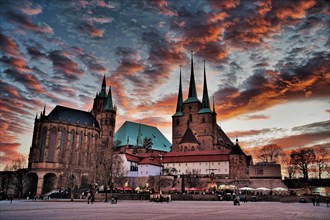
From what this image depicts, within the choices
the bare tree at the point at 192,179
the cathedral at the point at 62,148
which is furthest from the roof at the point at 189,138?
the cathedral at the point at 62,148

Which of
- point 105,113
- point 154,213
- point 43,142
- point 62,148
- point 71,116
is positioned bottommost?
point 154,213

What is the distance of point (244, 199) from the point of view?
1868 inches

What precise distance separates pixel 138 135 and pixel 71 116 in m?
24.9

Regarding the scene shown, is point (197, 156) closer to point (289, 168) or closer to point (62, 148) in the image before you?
point (289, 168)

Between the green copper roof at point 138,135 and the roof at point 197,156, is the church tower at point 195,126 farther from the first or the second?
the green copper roof at point 138,135

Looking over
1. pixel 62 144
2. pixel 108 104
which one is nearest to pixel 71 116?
pixel 62 144

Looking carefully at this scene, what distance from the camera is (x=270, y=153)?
4026 inches

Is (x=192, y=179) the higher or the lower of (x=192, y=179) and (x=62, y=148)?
the lower

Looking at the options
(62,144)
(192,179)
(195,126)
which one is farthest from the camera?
(195,126)

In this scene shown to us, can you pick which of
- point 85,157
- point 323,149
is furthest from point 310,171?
point 85,157

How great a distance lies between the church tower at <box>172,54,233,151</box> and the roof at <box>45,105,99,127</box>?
94.6 feet

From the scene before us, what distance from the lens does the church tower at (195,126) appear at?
98562mm

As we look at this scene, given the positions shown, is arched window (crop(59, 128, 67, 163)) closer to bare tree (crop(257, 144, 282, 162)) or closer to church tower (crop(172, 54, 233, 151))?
church tower (crop(172, 54, 233, 151))

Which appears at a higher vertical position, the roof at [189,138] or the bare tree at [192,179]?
the roof at [189,138]
